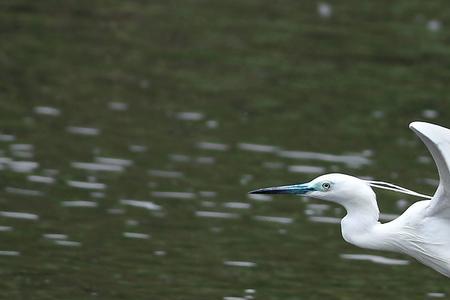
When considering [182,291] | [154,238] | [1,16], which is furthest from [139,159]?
[1,16]

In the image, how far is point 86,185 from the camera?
14047mm

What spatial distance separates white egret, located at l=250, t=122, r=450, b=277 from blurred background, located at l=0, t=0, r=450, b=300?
1238mm

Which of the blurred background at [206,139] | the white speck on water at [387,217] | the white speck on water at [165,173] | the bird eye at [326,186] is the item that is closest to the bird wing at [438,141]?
the bird eye at [326,186]

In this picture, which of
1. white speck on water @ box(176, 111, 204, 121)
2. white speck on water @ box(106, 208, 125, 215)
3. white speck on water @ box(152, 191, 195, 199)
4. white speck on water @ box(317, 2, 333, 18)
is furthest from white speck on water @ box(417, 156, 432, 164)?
white speck on water @ box(317, 2, 333, 18)

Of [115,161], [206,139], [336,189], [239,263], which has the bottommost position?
[239,263]

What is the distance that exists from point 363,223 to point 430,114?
6.73 metres

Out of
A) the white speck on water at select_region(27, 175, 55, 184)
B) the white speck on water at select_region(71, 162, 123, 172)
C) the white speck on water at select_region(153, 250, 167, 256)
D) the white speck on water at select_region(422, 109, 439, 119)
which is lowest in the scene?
the white speck on water at select_region(153, 250, 167, 256)

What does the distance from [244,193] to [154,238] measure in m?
1.64

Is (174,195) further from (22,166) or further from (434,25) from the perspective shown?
(434,25)

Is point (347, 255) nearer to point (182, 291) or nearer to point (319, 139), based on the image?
point (182, 291)

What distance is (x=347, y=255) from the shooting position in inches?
512

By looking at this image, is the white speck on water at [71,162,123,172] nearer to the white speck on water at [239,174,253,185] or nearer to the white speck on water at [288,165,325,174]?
the white speck on water at [239,174,253,185]

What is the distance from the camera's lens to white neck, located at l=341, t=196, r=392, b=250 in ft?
34.4

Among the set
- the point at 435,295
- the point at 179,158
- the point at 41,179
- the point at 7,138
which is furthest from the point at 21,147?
the point at 435,295
